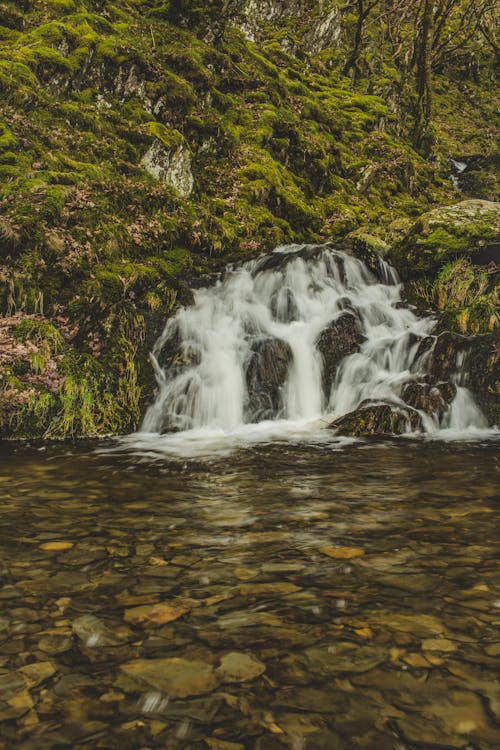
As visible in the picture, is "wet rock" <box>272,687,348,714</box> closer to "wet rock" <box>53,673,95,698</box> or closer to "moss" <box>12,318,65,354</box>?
"wet rock" <box>53,673,95,698</box>

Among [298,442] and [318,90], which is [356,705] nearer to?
[298,442]

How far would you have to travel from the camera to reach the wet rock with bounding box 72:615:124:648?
225cm

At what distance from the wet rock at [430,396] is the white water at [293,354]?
0.11 meters

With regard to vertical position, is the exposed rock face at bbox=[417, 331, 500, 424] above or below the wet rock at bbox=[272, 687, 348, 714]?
above

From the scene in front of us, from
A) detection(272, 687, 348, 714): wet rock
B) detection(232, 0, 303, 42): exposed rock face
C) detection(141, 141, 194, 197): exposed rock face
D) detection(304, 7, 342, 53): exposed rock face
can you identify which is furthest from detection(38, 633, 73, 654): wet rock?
detection(304, 7, 342, 53): exposed rock face

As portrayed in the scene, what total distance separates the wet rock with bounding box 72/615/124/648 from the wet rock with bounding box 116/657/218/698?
204 millimetres

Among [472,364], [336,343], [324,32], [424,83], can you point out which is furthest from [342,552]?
[324,32]

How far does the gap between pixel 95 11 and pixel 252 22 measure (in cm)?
1457

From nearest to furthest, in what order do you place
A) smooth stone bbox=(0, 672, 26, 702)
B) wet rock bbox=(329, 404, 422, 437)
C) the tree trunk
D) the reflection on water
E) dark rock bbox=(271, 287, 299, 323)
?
the reflection on water → smooth stone bbox=(0, 672, 26, 702) → wet rock bbox=(329, 404, 422, 437) → dark rock bbox=(271, 287, 299, 323) → the tree trunk

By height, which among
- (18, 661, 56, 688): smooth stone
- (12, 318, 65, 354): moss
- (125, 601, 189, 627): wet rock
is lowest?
(18, 661, 56, 688): smooth stone

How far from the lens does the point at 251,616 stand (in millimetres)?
2459

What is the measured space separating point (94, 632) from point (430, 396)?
632cm

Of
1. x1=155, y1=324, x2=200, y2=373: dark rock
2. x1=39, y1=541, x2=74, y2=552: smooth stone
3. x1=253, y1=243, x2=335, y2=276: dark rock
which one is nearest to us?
x1=39, y1=541, x2=74, y2=552: smooth stone

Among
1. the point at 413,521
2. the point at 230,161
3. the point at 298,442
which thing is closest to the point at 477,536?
the point at 413,521
